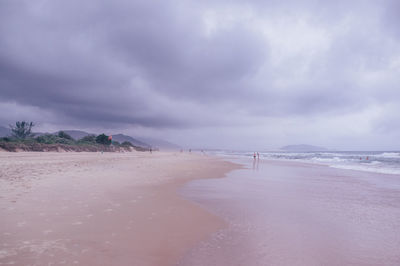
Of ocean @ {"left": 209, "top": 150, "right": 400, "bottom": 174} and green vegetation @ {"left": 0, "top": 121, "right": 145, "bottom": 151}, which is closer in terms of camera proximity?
ocean @ {"left": 209, "top": 150, "right": 400, "bottom": 174}

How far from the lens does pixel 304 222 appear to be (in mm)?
5051

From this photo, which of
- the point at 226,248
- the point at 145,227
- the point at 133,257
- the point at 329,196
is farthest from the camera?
the point at 329,196

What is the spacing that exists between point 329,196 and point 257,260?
6365 millimetres

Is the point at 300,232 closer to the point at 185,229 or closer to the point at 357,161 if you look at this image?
the point at 185,229

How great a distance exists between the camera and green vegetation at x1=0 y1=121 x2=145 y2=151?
90.5 feet

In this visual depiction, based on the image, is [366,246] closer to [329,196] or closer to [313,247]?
[313,247]

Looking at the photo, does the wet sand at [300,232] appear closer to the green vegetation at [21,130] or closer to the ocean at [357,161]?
the ocean at [357,161]

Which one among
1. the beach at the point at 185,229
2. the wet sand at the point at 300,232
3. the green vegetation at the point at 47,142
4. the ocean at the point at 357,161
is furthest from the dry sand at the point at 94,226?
the green vegetation at the point at 47,142

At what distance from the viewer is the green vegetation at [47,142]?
90.5 feet

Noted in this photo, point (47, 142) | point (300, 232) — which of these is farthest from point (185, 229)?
point (47, 142)

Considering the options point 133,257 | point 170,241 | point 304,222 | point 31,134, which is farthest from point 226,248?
point 31,134

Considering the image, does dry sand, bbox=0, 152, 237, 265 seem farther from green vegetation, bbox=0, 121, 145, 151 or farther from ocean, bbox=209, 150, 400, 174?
green vegetation, bbox=0, 121, 145, 151

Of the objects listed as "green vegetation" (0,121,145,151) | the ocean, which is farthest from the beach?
"green vegetation" (0,121,145,151)

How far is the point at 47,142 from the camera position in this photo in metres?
34.5
